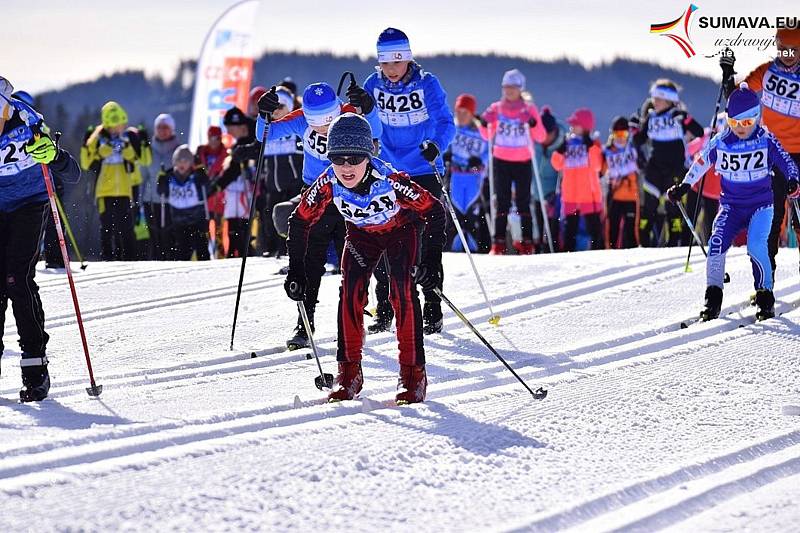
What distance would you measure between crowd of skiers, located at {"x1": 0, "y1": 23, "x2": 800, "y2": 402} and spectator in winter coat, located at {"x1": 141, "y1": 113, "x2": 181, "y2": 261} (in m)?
0.02

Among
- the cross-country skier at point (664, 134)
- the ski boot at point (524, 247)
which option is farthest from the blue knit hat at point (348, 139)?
the cross-country skier at point (664, 134)

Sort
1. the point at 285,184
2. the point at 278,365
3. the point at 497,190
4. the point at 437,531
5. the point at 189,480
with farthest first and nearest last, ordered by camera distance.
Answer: the point at 497,190
the point at 285,184
the point at 278,365
the point at 189,480
the point at 437,531

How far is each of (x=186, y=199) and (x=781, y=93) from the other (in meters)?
6.71

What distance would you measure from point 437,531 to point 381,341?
3.94 metres

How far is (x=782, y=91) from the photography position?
9.48 m

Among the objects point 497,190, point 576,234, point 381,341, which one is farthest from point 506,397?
point 576,234

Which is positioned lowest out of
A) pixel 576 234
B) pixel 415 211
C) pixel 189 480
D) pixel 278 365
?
pixel 576 234

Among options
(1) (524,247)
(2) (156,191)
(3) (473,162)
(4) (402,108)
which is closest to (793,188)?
(4) (402,108)

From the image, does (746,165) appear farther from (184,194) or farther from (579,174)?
(184,194)

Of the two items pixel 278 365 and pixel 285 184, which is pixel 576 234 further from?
pixel 278 365

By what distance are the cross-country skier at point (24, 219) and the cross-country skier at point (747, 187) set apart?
14.3 ft

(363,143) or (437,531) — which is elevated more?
(363,143)

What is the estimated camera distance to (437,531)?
13.4ft

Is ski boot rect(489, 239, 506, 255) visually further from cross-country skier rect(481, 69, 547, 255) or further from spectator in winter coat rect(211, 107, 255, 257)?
spectator in winter coat rect(211, 107, 255, 257)
